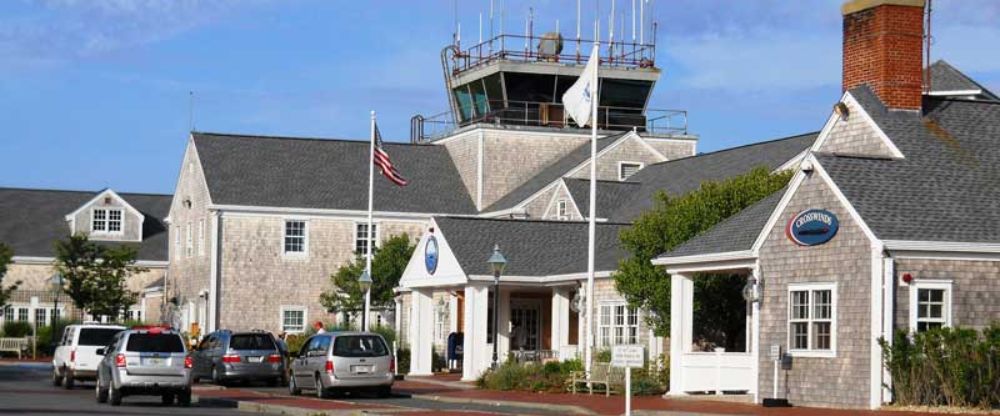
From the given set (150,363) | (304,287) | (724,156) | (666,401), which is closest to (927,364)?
(666,401)

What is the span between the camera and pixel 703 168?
56438mm

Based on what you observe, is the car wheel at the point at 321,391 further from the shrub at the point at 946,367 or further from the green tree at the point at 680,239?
the shrub at the point at 946,367

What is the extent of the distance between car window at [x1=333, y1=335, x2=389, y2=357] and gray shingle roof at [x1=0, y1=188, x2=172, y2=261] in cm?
4643

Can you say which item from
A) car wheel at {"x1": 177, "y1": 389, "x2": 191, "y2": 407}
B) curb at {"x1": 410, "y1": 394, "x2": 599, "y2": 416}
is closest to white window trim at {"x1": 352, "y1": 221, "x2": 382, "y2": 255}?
curb at {"x1": 410, "y1": 394, "x2": 599, "y2": 416}

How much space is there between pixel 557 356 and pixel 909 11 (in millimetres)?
15889

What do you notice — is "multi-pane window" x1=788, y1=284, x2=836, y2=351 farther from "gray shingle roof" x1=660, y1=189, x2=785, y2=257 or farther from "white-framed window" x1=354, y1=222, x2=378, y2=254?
"white-framed window" x1=354, y1=222, x2=378, y2=254

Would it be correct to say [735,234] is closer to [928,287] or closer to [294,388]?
[928,287]

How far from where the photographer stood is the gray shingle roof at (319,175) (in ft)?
223

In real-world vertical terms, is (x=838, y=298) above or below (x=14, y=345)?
above

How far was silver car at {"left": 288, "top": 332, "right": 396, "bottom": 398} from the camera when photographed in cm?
3769

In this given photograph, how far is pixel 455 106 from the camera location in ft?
242

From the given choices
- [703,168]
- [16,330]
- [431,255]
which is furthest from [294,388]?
[16,330]

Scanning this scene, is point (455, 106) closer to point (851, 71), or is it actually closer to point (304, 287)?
point (304, 287)

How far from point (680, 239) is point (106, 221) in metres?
48.6
